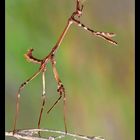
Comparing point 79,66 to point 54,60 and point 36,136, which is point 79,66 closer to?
point 54,60

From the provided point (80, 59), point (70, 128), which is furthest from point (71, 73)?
point (70, 128)

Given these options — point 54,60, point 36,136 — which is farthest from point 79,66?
point 36,136

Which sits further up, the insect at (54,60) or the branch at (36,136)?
the insect at (54,60)

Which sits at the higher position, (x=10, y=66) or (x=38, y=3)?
(x=38, y=3)

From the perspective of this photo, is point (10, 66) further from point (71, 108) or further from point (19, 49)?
point (71, 108)

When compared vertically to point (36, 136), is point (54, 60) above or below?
above

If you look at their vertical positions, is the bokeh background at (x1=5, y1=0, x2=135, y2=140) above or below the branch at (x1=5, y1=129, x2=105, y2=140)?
above

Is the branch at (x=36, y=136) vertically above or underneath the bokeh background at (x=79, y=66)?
underneath

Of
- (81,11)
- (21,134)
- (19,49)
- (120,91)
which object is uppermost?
(81,11)
